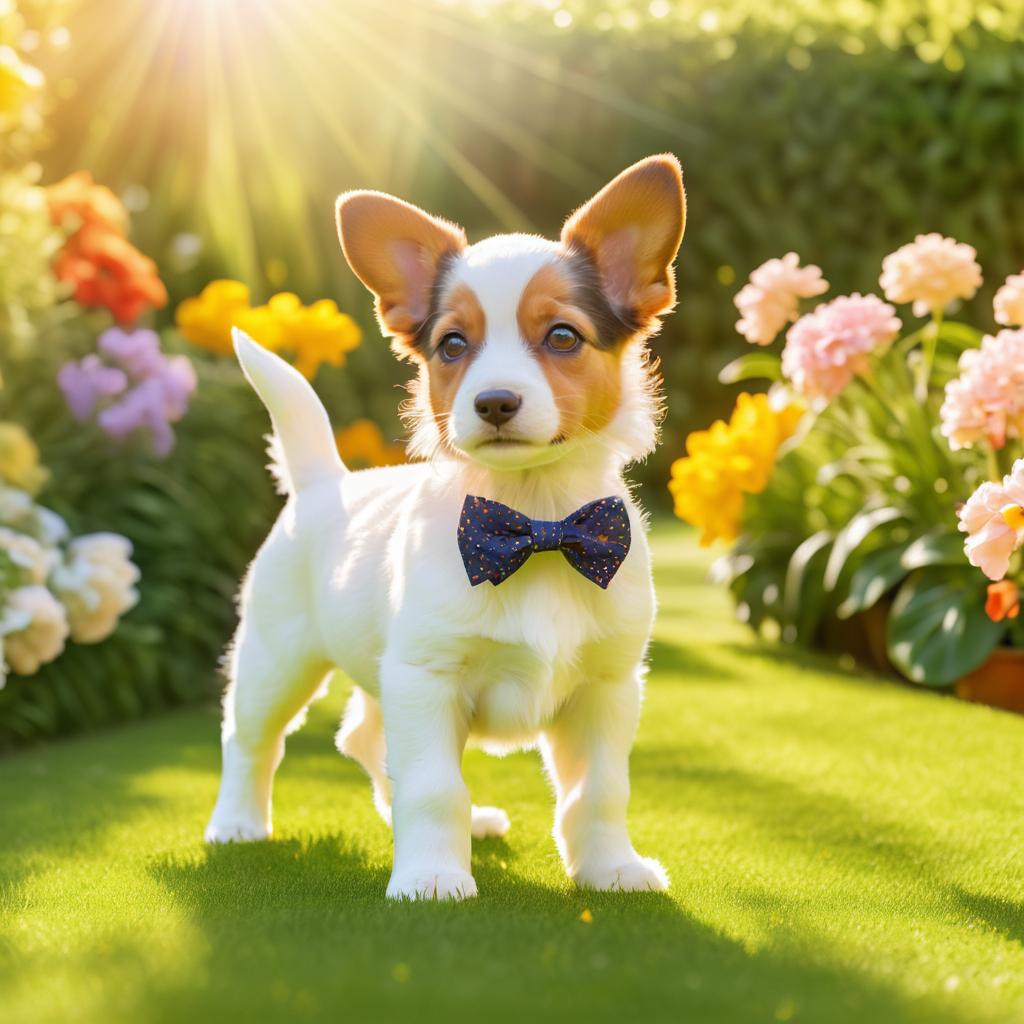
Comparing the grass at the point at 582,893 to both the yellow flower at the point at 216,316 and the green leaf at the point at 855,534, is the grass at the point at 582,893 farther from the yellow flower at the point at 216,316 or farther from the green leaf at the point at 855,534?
the yellow flower at the point at 216,316

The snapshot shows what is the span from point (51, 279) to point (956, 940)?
4868 millimetres

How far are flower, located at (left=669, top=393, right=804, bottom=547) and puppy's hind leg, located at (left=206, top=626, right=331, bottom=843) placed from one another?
309 centimetres

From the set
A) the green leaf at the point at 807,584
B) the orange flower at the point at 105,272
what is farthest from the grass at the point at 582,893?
the orange flower at the point at 105,272

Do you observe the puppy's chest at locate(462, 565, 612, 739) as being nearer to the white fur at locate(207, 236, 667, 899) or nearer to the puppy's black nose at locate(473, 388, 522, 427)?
the white fur at locate(207, 236, 667, 899)

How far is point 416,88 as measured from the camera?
11734mm

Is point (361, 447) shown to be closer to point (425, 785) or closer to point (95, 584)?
point (95, 584)

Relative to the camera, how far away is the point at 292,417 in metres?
3.79

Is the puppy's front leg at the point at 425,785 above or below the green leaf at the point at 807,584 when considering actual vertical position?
above

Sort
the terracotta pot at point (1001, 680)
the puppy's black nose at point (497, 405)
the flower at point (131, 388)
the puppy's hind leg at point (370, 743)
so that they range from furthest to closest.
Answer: the flower at point (131, 388) → the terracotta pot at point (1001, 680) → the puppy's hind leg at point (370, 743) → the puppy's black nose at point (497, 405)

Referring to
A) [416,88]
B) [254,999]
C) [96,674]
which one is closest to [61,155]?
[416,88]

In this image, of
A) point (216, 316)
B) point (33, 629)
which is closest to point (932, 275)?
point (33, 629)

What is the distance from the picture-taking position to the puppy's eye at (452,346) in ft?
9.27

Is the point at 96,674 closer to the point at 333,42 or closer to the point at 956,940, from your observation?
the point at 956,940

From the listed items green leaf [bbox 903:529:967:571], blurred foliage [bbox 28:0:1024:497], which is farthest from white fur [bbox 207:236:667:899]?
blurred foliage [bbox 28:0:1024:497]
